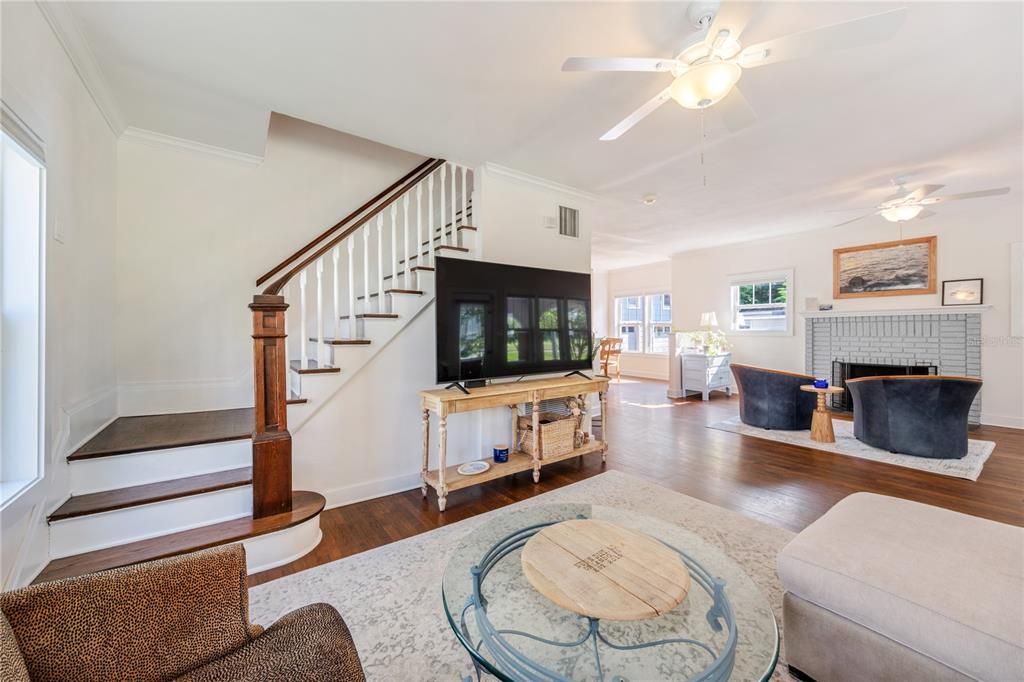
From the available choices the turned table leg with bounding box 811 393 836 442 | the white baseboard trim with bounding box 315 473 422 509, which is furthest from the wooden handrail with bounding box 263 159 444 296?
the turned table leg with bounding box 811 393 836 442

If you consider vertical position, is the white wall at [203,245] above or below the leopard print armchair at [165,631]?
above

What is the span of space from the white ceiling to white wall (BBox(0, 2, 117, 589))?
29cm

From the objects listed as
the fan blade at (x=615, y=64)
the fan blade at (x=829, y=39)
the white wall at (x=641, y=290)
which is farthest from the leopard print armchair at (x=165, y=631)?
the white wall at (x=641, y=290)

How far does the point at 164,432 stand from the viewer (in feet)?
8.04

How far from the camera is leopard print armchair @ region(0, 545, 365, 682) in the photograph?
2.68ft

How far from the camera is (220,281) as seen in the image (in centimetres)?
321

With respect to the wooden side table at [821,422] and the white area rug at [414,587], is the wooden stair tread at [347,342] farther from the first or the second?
the wooden side table at [821,422]

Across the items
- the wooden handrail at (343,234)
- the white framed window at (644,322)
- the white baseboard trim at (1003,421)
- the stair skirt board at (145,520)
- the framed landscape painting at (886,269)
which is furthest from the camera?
the white framed window at (644,322)

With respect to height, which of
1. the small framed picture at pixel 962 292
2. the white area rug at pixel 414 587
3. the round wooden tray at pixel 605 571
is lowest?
the white area rug at pixel 414 587

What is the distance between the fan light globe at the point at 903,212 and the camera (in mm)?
3717

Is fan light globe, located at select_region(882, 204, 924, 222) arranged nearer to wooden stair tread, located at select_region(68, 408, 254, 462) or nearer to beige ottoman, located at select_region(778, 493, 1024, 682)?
beige ottoman, located at select_region(778, 493, 1024, 682)

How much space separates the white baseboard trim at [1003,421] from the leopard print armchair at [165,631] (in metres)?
7.19

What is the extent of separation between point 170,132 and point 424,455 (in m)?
3.04

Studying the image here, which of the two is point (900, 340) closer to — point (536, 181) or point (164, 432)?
point (536, 181)
